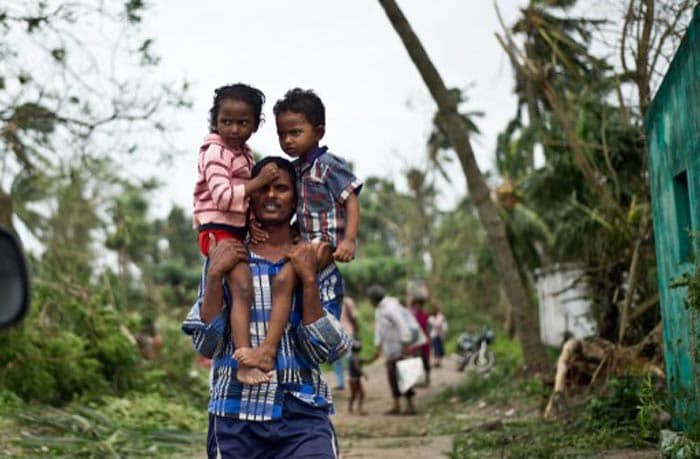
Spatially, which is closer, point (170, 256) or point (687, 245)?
point (687, 245)

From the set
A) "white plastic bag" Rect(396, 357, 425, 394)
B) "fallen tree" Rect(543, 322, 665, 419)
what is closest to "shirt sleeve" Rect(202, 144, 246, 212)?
"fallen tree" Rect(543, 322, 665, 419)

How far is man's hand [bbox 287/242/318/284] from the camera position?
3656mm

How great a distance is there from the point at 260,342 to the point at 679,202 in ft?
13.0

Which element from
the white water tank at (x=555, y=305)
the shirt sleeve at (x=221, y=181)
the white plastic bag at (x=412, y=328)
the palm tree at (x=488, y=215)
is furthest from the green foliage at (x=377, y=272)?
the shirt sleeve at (x=221, y=181)

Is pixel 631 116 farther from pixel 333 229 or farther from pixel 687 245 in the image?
pixel 333 229

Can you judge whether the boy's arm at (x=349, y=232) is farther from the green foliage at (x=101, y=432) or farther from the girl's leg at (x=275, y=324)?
the green foliage at (x=101, y=432)

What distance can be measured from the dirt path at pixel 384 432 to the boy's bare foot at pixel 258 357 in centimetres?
491

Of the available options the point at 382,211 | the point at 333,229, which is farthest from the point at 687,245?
the point at 382,211

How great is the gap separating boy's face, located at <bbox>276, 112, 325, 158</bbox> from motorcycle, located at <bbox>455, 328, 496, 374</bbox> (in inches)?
483

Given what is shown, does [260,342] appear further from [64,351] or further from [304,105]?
[64,351]

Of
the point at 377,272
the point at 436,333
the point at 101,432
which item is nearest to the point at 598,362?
the point at 101,432

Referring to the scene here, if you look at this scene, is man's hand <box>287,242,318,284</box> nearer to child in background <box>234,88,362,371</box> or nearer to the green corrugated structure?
child in background <box>234,88,362,371</box>

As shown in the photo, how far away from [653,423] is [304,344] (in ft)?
14.7

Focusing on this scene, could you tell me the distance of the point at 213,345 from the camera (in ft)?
12.1
